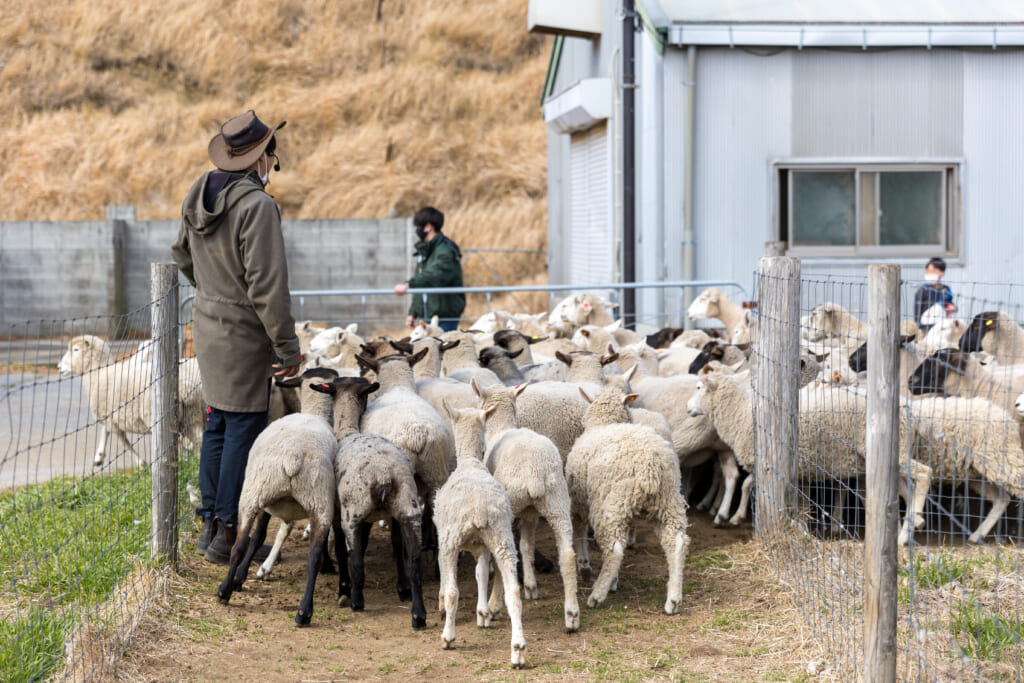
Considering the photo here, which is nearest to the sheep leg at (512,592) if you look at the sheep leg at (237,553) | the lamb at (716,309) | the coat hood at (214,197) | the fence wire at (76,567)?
the sheep leg at (237,553)

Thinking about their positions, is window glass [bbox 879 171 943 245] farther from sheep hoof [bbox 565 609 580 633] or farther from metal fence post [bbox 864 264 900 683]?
metal fence post [bbox 864 264 900 683]

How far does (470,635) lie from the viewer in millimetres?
5070

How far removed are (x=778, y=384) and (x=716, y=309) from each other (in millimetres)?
5103

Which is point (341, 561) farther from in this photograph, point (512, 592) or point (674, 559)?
point (674, 559)

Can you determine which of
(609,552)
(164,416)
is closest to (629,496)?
(609,552)

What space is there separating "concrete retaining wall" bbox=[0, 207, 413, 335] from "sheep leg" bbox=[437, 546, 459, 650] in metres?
14.8

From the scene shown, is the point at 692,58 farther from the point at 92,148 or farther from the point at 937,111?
the point at 92,148

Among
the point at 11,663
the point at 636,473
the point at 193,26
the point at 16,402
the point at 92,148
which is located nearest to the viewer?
the point at 11,663

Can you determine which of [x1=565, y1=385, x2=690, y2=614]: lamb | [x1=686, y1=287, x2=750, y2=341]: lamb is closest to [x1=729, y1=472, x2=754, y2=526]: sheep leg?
[x1=565, y1=385, x2=690, y2=614]: lamb

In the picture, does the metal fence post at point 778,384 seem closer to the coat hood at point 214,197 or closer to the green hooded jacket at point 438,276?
the coat hood at point 214,197

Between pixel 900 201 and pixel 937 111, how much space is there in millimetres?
1026

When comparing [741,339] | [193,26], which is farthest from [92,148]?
[741,339]

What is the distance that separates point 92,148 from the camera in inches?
1193

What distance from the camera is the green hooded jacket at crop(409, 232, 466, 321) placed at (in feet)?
36.1
